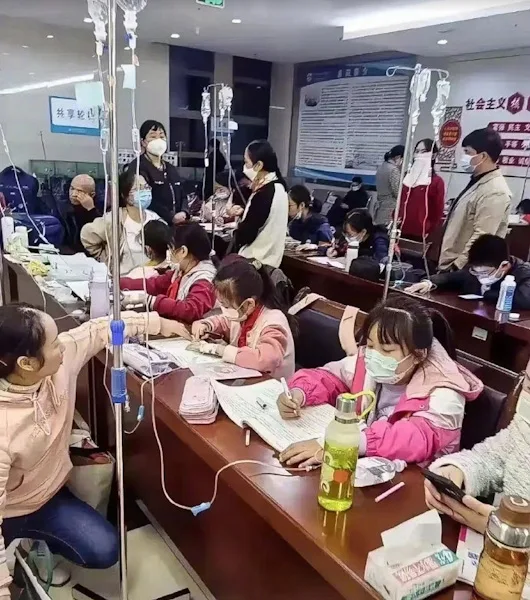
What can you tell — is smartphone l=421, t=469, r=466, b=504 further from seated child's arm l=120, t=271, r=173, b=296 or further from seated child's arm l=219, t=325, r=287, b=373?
seated child's arm l=120, t=271, r=173, b=296

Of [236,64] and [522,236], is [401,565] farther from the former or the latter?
[236,64]

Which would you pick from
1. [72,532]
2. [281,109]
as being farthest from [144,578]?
[281,109]

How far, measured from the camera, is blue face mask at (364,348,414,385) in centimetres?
126

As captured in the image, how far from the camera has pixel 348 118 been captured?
650 centimetres

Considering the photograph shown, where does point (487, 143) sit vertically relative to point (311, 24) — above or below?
below

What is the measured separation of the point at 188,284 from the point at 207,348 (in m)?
0.47

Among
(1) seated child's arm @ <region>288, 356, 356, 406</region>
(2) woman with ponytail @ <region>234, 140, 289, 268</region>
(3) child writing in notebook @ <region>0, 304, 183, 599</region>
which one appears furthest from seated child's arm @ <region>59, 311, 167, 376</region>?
(2) woman with ponytail @ <region>234, 140, 289, 268</region>

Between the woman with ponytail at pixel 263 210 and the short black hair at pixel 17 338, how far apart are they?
1787 mm

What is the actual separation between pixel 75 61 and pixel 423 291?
477cm

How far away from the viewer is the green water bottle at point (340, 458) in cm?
93

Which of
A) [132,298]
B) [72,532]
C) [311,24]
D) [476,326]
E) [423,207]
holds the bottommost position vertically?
[72,532]

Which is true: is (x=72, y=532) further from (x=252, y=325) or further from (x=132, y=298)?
(x=132, y=298)

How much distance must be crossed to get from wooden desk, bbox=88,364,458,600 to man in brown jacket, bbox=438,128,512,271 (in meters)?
1.88

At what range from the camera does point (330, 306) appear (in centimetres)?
191
